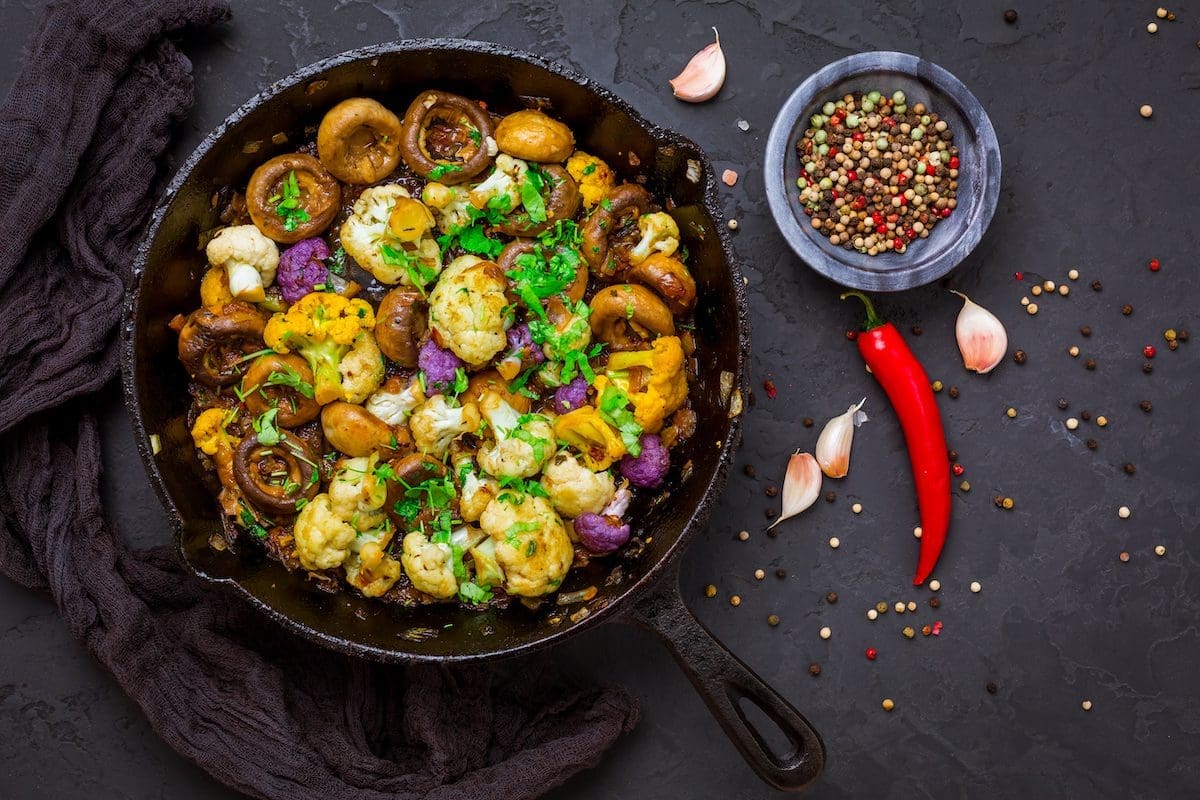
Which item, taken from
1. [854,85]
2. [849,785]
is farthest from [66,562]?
[854,85]

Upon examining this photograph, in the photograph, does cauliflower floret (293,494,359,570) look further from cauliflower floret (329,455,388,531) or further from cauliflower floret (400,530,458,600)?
cauliflower floret (400,530,458,600)

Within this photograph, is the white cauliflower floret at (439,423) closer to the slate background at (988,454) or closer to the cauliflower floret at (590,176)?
the cauliflower floret at (590,176)

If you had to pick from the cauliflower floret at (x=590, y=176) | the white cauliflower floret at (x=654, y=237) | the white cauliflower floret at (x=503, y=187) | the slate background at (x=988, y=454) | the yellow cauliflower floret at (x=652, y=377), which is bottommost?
the slate background at (x=988, y=454)

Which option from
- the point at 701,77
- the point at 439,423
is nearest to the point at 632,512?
the point at 439,423

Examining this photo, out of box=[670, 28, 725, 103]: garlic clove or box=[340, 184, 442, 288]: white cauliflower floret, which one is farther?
box=[670, 28, 725, 103]: garlic clove

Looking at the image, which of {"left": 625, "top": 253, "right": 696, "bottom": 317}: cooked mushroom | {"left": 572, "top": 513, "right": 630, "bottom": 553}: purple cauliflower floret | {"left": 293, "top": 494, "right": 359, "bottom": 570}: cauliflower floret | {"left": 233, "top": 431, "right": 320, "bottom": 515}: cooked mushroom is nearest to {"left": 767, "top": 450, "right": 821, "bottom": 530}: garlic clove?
{"left": 572, "top": 513, "right": 630, "bottom": 553}: purple cauliflower floret

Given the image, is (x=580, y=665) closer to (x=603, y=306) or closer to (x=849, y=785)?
(x=849, y=785)

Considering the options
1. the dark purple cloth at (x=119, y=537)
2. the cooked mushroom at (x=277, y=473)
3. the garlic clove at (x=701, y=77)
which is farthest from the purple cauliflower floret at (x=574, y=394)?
the garlic clove at (x=701, y=77)
